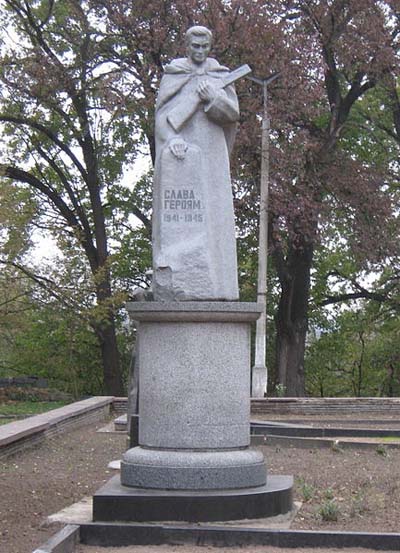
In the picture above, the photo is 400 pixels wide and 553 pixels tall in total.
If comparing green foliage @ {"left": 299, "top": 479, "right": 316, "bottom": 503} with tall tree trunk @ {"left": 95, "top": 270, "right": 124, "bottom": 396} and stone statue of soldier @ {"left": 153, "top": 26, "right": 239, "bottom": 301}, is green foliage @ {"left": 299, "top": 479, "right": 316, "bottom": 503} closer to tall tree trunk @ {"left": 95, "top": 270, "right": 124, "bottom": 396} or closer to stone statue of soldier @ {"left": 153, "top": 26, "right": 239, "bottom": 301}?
stone statue of soldier @ {"left": 153, "top": 26, "right": 239, "bottom": 301}

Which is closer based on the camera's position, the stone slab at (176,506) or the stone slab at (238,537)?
the stone slab at (238,537)

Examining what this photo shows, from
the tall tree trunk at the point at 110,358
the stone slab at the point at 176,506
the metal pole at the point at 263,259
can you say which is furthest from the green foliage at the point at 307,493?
the tall tree trunk at the point at 110,358

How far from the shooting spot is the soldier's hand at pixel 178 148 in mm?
8977

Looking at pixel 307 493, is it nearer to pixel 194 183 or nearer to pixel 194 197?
pixel 194 197

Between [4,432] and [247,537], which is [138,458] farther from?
[4,432]

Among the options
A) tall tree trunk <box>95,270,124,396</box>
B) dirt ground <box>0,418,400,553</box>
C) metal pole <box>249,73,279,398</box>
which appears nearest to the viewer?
dirt ground <box>0,418,400,553</box>

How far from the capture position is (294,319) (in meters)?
28.8

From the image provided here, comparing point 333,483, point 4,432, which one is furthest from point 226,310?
point 4,432

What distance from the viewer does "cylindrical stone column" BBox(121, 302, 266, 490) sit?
817 cm

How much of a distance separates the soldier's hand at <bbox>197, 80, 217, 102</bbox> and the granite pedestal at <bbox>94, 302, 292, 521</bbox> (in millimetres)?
2007

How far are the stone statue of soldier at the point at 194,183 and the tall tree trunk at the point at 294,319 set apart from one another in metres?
19.3

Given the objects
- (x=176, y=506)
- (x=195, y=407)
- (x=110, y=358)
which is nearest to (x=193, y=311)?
(x=195, y=407)

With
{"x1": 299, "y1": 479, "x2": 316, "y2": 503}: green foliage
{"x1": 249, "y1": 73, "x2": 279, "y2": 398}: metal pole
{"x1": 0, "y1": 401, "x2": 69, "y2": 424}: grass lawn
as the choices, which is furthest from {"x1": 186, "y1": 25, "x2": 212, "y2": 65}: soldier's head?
{"x1": 249, "y1": 73, "x2": 279, "y2": 398}: metal pole

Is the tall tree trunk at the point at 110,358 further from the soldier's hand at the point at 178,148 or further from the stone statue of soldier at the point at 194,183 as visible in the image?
the soldier's hand at the point at 178,148
